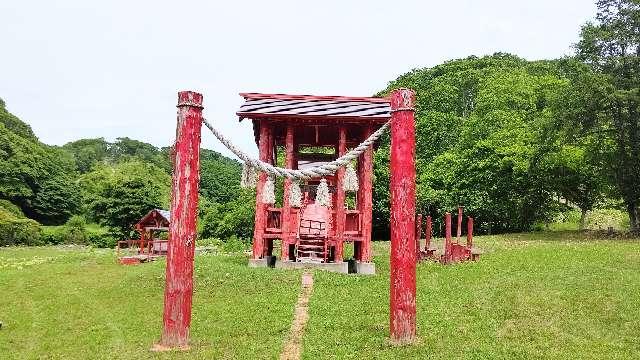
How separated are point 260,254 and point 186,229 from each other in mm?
10274

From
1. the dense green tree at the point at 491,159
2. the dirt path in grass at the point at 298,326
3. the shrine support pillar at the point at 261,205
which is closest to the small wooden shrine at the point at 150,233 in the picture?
the shrine support pillar at the point at 261,205

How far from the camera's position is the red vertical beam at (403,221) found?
9836 mm

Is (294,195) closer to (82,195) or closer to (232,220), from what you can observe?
(232,220)

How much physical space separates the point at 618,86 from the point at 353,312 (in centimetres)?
→ 2153

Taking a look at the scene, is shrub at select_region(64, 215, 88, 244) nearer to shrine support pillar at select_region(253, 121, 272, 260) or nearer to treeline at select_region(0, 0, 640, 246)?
treeline at select_region(0, 0, 640, 246)

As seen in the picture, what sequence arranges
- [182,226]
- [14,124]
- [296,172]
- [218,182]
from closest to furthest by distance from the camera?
[182,226]
[296,172]
[14,124]
[218,182]

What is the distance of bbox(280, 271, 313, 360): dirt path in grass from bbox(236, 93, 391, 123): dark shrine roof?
5546mm

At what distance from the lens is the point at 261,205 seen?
2000cm

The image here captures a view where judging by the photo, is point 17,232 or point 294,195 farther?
point 17,232

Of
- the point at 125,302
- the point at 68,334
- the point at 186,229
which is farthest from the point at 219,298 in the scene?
the point at 186,229

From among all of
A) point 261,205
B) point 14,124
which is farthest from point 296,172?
point 14,124

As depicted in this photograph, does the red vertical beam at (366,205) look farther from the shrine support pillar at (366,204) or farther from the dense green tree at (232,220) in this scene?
the dense green tree at (232,220)

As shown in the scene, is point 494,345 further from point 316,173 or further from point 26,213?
point 26,213

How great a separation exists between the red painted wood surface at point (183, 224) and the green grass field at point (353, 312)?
0.53 m
